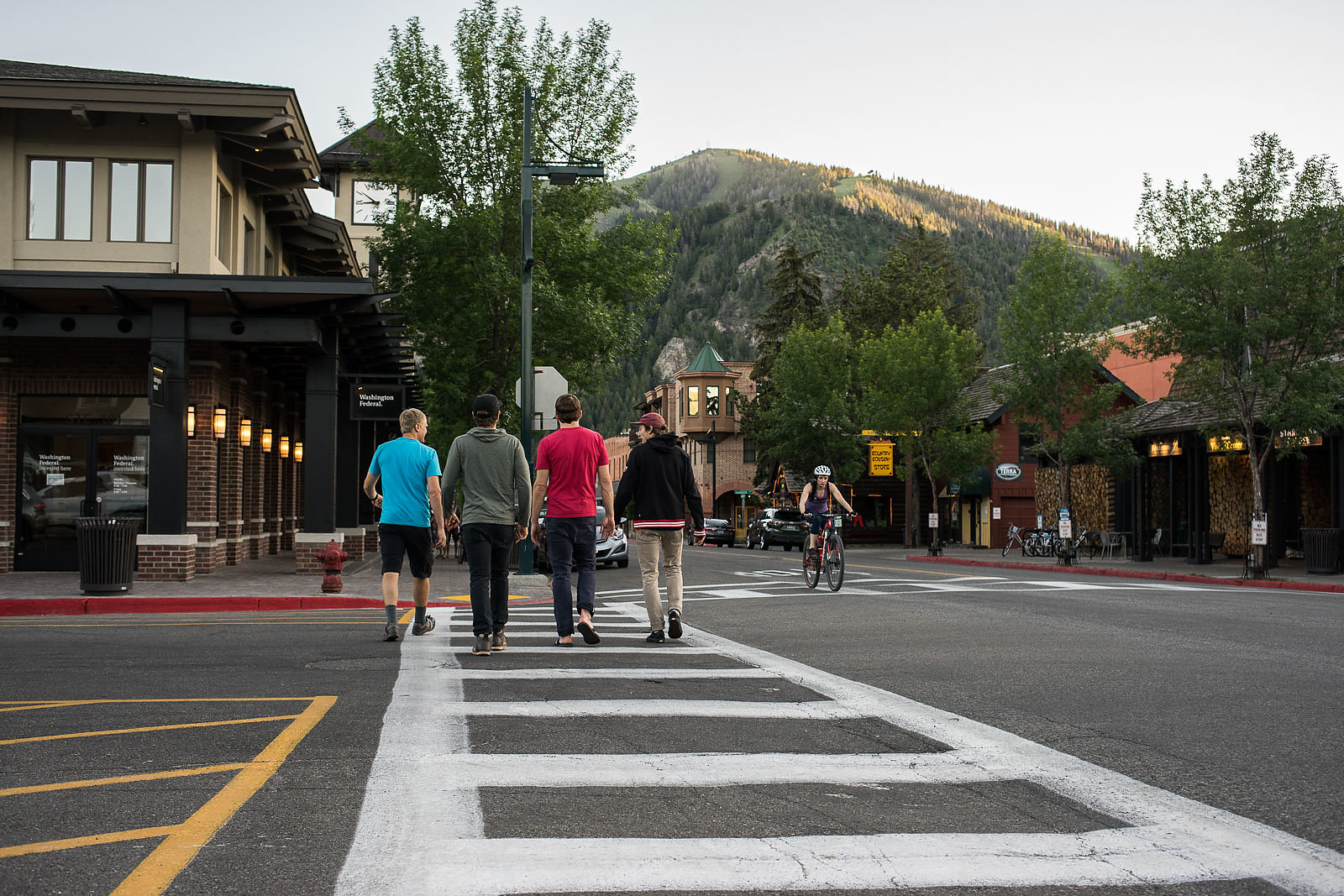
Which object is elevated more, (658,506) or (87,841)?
(658,506)

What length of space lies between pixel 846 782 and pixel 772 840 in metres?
0.96

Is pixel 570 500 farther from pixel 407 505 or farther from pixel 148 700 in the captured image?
pixel 148 700

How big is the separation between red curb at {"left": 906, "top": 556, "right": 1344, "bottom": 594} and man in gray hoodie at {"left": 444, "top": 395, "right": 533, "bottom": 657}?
→ 17.0 meters

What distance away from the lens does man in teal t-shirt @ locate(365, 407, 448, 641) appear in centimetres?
1019

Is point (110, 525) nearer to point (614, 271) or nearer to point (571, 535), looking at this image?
point (571, 535)

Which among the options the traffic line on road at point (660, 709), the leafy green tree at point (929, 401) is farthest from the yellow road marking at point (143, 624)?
the leafy green tree at point (929, 401)

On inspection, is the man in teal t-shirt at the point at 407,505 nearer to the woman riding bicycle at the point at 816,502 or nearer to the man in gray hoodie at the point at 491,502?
the man in gray hoodie at the point at 491,502

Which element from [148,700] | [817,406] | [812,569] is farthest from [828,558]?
[817,406]

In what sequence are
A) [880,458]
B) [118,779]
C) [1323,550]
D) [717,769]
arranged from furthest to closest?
[880,458] → [1323,550] → [717,769] → [118,779]

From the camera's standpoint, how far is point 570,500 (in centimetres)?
966

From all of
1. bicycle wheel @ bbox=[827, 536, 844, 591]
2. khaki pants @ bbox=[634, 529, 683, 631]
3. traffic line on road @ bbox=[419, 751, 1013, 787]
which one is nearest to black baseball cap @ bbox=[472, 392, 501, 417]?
khaki pants @ bbox=[634, 529, 683, 631]

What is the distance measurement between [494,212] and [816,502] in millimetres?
11270

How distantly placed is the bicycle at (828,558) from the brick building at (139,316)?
25.7ft

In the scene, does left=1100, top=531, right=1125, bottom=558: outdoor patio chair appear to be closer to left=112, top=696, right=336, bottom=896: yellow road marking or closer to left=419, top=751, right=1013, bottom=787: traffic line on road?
left=419, top=751, right=1013, bottom=787: traffic line on road
